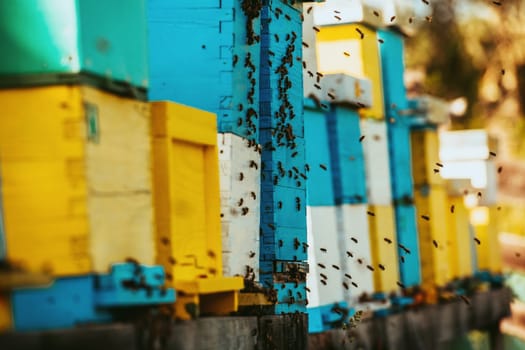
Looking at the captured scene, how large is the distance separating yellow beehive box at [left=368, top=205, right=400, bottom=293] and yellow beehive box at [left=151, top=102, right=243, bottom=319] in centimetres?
509

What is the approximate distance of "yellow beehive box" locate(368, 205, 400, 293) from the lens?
12.0 m

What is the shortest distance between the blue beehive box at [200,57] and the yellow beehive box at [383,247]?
167 inches

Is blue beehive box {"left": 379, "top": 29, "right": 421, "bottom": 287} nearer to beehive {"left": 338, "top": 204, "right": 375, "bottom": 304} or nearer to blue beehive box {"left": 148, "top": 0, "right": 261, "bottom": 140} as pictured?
beehive {"left": 338, "top": 204, "right": 375, "bottom": 304}

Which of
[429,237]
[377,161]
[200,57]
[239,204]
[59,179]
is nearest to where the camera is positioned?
[59,179]

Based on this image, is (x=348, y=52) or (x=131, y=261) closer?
(x=131, y=261)

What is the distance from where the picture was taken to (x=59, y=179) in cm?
528

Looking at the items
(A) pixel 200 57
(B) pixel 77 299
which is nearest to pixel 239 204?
(A) pixel 200 57

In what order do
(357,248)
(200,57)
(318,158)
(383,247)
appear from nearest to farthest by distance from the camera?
1. (200,57)
2. (318,158)
3. (357,248)
4. (383,247)

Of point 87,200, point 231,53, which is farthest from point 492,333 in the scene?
point 87,200

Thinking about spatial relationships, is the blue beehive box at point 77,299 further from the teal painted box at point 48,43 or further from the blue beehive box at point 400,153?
the blue beehive box at point 400,153

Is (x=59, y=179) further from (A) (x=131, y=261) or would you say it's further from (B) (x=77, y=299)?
(A) (x=131, y=261)

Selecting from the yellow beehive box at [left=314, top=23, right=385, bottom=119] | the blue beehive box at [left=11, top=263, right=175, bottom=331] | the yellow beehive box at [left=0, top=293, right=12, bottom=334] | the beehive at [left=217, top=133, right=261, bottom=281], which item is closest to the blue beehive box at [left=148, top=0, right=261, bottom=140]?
the beehive at [left=217, top=133, right=261, bottom=281]

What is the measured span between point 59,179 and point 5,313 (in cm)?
65

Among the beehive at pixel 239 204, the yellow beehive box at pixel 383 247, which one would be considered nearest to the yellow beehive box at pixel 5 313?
the beehive at pixel 239 204
